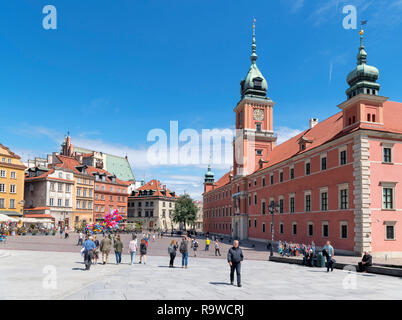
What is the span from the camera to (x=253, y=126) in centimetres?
6456

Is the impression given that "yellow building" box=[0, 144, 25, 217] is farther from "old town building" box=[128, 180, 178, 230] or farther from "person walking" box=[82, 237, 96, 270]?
"person walking" box=[82, 237, 96, 270]

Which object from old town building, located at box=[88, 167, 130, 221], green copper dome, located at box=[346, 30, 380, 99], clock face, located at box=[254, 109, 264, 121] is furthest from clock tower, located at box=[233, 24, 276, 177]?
old town building, located at box=[88, 167, 130, 221]

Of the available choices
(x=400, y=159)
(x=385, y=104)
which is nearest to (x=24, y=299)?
(x=400, y=159)

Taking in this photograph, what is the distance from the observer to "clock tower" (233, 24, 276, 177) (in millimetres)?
63016

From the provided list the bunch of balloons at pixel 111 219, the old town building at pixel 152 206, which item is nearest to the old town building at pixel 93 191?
the old town building at pixel 152 206

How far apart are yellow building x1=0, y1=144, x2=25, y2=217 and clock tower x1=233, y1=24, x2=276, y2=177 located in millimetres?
38517

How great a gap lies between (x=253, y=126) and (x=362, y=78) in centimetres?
3153

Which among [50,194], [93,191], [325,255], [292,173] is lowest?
[325,255]

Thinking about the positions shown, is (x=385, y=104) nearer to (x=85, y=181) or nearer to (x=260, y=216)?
(x=260, y=216)

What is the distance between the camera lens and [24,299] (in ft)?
34.4

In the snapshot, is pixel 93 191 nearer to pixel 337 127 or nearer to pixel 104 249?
pixel 337 127

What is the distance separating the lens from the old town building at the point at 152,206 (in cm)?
10475

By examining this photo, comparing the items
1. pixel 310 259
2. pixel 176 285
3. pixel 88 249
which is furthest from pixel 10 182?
pixel 176 285
